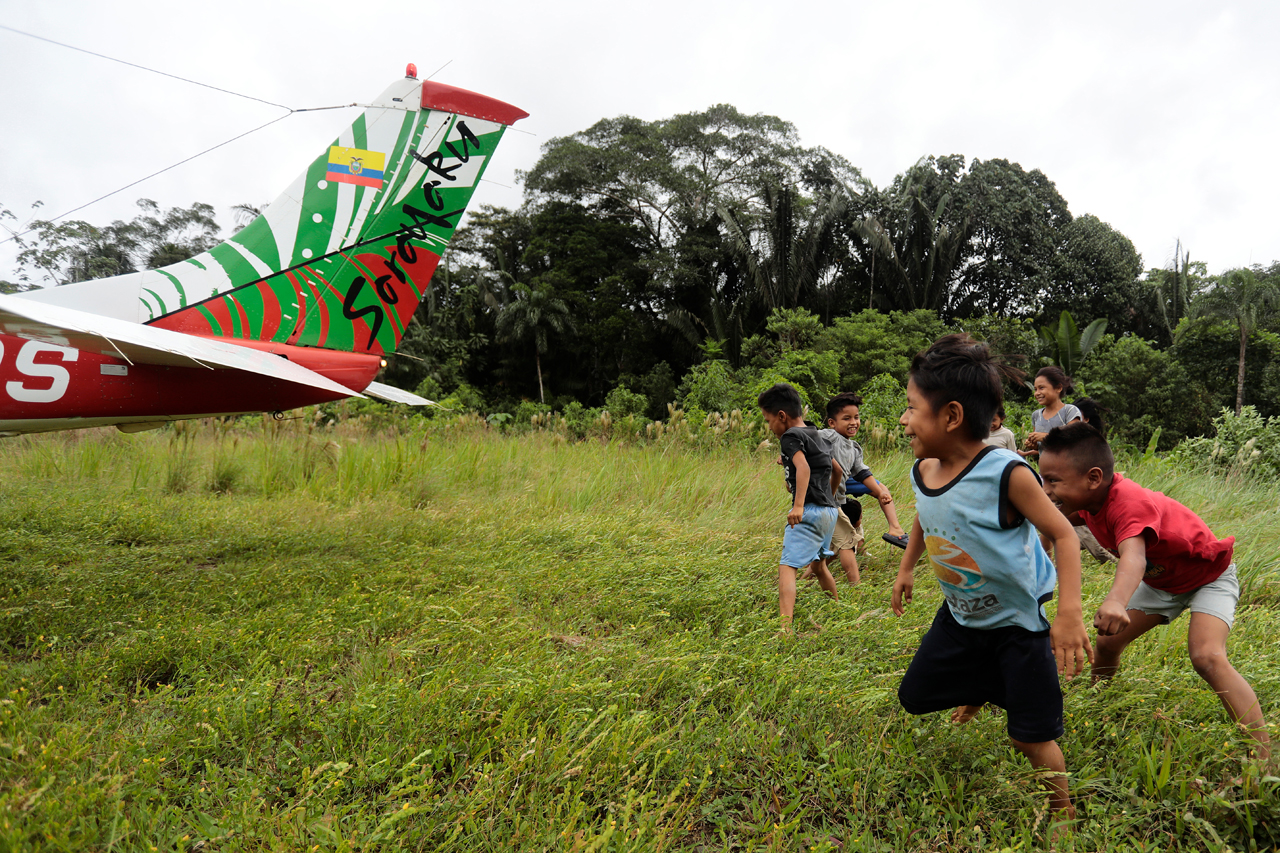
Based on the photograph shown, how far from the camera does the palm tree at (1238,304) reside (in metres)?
20.1

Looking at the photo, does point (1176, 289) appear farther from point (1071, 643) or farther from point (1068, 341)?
point (1071, 643)

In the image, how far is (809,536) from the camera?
345 centimetres

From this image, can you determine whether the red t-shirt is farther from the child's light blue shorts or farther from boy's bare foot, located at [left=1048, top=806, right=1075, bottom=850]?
the child's light blue shorts

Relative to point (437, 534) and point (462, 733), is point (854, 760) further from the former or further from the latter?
point (437, 534)

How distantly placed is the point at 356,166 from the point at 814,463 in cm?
416

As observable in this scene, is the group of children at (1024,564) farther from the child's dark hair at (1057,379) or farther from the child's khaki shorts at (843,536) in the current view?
the child's dark hair at (1057,379)

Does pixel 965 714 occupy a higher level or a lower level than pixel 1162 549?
lower

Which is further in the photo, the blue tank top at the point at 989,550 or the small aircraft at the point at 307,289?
the small aircraft at the point at 307,289

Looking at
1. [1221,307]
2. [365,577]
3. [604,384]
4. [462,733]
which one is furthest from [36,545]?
[1221,307]

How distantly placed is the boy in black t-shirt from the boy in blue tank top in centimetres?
130

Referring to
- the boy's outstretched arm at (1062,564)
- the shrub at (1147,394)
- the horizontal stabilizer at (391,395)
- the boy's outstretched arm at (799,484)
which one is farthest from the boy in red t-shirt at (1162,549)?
the shrub at (1147,394)

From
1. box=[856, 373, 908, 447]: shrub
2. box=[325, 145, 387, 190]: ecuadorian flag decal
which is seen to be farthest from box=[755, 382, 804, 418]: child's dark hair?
box=[856, 373, 908, 447]: shrub

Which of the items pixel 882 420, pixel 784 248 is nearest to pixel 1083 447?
pixel 882 420

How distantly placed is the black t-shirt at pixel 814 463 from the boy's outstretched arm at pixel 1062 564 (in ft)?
5.55
